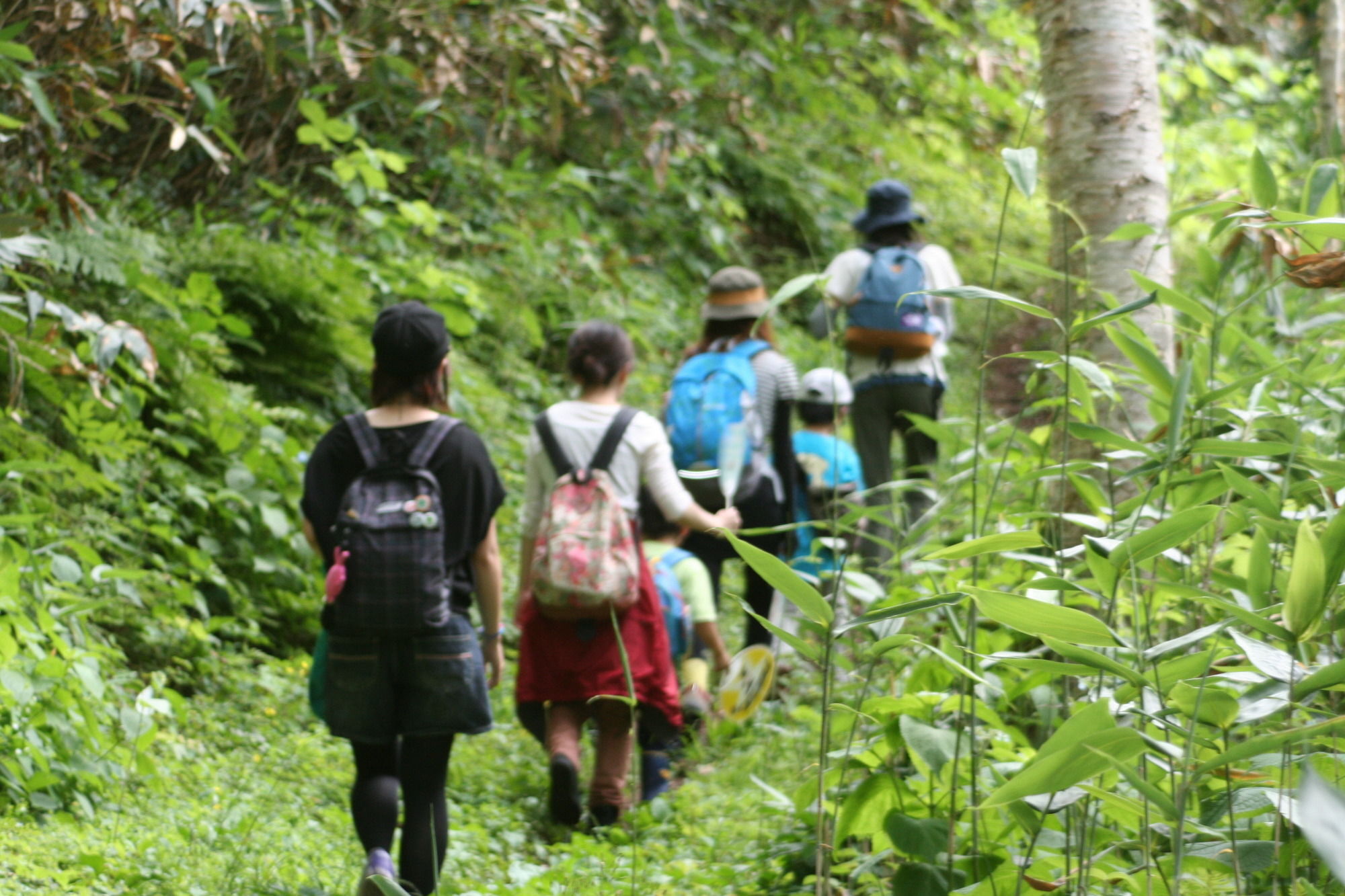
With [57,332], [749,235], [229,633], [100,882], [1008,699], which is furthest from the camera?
[749,235]

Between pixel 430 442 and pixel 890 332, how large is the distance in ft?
11.1

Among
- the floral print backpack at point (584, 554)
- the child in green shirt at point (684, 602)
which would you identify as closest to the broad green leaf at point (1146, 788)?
the floral print backpack at point (584, 554)

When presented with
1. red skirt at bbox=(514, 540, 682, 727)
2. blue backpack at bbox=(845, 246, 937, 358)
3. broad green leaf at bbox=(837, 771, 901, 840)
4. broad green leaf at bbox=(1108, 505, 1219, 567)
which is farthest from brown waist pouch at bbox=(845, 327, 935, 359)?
broad green leaf at bbox=(1108, 505, 1219, 567)

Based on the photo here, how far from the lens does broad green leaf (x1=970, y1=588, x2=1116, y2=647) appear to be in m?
1.53

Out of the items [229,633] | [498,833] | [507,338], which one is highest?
[507,338]

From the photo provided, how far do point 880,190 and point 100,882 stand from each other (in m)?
4.83

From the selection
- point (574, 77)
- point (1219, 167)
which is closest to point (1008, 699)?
point (574, 77)

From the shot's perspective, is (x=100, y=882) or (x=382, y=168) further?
(x=382, y=168)

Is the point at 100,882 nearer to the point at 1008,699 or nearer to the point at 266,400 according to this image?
the point at 1008,699

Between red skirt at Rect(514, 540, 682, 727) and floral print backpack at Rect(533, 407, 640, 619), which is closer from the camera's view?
floral print backpack at Rect(533, 407, 640, 619)

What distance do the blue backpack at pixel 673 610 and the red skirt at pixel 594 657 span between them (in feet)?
1.44

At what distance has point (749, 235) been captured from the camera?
12.5 metres

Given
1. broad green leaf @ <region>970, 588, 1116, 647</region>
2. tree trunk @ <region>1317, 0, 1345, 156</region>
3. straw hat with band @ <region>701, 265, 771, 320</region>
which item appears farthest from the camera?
tree trunk @ <region>1317, 0, 1345, 156</region>

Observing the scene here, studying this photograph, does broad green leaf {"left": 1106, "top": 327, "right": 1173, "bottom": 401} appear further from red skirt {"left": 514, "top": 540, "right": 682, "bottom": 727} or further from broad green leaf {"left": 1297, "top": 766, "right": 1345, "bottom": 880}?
red skirt {"left": 514, "top": 540, "right": 682, "bottom": 727}
